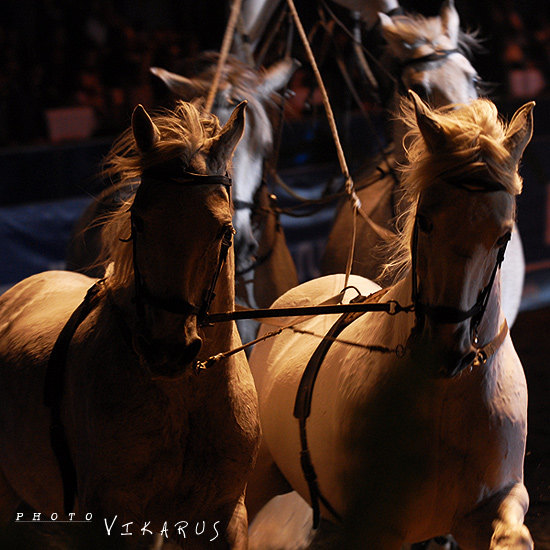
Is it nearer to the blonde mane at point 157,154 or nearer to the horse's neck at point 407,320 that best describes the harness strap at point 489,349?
the horse's neck at point 407,320

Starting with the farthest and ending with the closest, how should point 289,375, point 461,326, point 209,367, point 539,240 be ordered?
point 539,240 < point 289,375 < point 209,367 < point 461,326

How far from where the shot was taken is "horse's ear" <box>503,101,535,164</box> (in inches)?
96.0

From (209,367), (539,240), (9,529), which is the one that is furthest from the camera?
(539,240)

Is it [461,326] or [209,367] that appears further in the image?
[209,367]

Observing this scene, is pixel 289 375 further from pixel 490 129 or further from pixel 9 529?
pixel 9 529

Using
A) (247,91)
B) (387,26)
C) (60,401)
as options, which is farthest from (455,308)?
(387,26)

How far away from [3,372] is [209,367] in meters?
0.89

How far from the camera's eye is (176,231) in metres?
2.22

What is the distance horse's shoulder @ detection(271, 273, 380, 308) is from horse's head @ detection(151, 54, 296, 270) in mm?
587

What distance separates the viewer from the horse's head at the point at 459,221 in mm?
2287

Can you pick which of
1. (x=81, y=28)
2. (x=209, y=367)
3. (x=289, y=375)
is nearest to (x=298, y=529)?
(x=289, y=375)

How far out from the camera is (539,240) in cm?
807

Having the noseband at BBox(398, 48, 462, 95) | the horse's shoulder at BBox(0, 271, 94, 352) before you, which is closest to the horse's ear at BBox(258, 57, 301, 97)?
the noseband at BBox(398, 48, 462, 95)

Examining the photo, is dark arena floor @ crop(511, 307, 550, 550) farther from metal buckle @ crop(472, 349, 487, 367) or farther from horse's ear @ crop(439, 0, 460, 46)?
horse's ear @ crop(439, 0, 460, 46)
